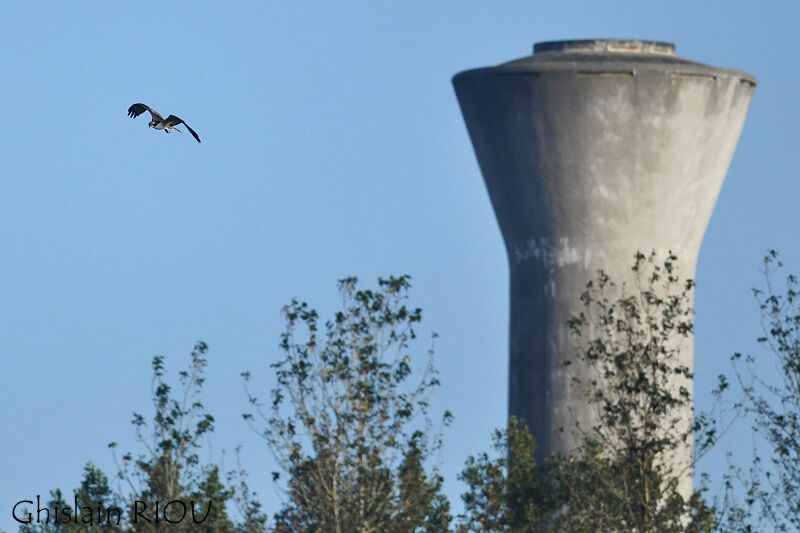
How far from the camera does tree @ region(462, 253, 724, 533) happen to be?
36.9 meters

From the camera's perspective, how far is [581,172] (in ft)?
144

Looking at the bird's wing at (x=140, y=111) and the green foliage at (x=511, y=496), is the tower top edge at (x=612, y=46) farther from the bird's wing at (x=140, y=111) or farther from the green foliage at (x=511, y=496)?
the bird's wing at (x=140, y=111)

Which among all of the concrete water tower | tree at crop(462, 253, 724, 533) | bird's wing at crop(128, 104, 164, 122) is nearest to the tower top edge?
the concrete water tower

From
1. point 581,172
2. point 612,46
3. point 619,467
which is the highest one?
point 612,46

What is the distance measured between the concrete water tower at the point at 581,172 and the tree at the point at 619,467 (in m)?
3.06

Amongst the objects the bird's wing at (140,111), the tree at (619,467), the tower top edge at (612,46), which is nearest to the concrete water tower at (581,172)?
the tower top edge at (612,46)

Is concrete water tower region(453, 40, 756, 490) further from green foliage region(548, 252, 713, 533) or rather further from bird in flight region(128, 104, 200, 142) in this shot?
bird in flight region(128, 104, 200, 142)

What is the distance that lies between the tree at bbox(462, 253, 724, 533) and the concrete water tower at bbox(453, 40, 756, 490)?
306cm

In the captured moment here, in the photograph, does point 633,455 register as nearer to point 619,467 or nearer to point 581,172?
point 619,467

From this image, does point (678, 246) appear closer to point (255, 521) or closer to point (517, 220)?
point (517, 220)

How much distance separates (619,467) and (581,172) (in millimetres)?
8799

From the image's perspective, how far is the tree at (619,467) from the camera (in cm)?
3694

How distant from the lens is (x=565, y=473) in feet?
128

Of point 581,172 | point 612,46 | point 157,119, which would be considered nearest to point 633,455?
point 581,172
